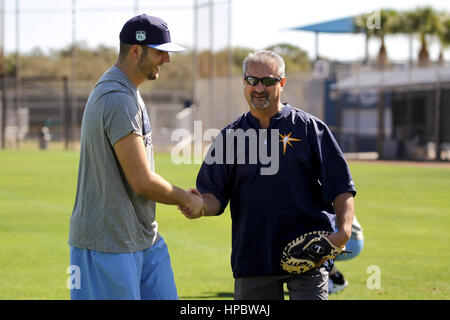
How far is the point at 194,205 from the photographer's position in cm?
468

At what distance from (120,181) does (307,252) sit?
4.22 ft

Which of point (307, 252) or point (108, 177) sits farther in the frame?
point (307, 252)

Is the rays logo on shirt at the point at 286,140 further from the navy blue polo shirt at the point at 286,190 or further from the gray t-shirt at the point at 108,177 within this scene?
the gray t-shirt at the point at 108,177

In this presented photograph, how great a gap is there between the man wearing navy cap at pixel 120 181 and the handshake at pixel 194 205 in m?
0.11

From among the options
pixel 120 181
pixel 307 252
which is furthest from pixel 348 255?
pixel 120 181

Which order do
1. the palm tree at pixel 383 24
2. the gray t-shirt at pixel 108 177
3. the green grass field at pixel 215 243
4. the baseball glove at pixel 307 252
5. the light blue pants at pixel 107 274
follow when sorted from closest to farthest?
the gray t-shirt at pixel 108 177
the light blue pants at pixel 107 274
the baseball glove at pixel 307 252
the green grass field at pixel 215 243
the palm tree at pixel 383 24

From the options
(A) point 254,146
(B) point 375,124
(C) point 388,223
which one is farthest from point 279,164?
(B) point 375,124

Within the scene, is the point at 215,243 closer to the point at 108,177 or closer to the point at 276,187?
the point at 276,187

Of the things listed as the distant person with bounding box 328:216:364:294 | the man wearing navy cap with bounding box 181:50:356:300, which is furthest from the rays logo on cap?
the distant person with bounding box 328:216:364:294

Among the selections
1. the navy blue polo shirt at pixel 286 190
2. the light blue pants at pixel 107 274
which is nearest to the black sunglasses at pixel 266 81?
the navy blue polo shirt at pixel 286 190

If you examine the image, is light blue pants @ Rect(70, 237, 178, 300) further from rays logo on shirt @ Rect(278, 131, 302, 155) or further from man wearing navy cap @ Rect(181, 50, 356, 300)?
rays logo on shirt @ Rect(278, 131, 302, 155)

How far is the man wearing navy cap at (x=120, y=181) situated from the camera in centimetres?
413

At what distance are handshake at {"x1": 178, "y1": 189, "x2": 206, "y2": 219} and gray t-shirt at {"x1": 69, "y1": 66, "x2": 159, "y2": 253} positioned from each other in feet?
1.19

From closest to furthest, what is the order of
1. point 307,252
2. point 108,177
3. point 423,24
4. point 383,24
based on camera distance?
point 108,177, point 307,252, point 423,24, point 383,24
